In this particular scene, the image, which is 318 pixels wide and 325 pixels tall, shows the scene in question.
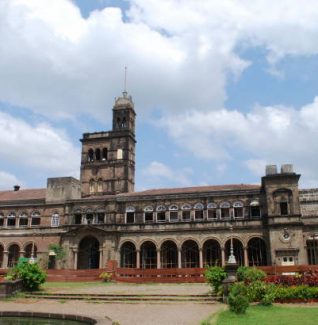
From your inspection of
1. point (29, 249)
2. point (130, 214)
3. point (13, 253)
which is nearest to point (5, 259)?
point (13, 253)

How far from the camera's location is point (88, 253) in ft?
139

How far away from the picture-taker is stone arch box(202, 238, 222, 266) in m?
40.0

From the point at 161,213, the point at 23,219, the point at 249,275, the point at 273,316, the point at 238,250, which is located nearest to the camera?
the point at 273,316

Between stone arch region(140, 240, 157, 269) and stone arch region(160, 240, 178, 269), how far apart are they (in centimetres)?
94

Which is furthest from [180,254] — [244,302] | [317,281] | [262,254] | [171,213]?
[244,302]

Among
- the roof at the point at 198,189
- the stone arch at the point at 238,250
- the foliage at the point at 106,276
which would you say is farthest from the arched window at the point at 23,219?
the stone arch at the point at 238,250

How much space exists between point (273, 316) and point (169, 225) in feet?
90.4

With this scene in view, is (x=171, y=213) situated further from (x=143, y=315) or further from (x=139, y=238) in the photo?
(x=143, y=315)

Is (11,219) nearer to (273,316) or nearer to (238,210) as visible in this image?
(238,210)

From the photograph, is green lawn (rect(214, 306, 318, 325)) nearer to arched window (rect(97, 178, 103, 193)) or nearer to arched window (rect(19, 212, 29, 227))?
arched window (rect(19, 212, 29, 227))

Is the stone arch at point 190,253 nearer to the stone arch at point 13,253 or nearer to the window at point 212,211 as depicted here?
the window at point 212,211

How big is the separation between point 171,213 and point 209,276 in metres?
22.2

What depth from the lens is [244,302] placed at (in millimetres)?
13883

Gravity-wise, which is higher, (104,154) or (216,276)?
(104,154)
